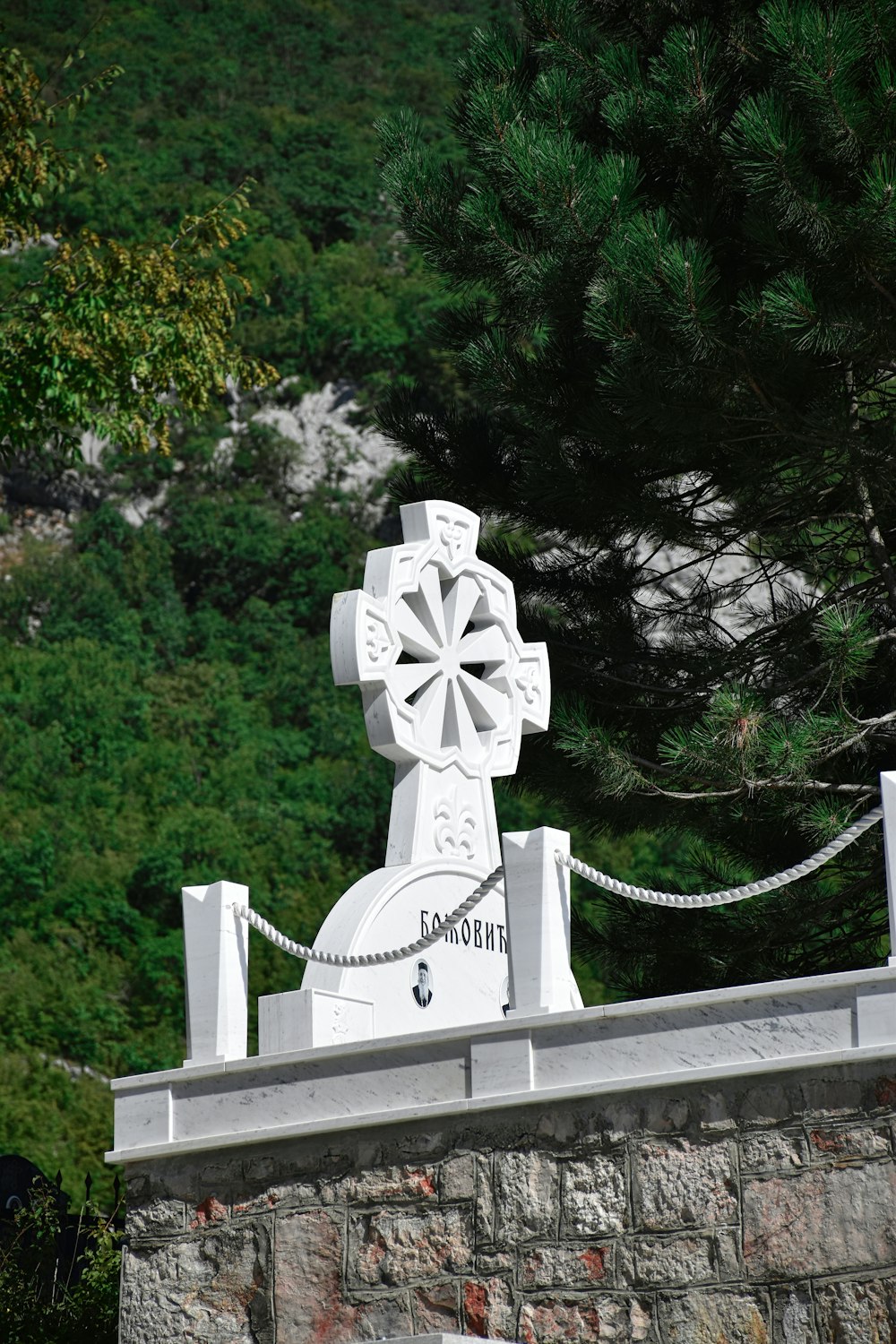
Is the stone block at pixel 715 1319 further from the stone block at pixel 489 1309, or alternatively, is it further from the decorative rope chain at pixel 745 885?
the decorative rope chain at pixel 745 885

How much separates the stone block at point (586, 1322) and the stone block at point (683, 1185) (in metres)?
0.23

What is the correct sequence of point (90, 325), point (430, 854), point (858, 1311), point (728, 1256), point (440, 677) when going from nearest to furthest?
1. point (858, 1311)
2. point (728, 1256)
3. point (430, 854)
4. point (440, 677)
5. point (90, 325)

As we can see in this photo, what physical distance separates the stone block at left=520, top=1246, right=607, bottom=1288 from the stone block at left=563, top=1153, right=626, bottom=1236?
50 mm

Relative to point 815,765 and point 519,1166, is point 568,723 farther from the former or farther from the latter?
point 519,1166

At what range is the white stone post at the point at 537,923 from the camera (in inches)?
207

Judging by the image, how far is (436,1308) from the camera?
5.20 metres

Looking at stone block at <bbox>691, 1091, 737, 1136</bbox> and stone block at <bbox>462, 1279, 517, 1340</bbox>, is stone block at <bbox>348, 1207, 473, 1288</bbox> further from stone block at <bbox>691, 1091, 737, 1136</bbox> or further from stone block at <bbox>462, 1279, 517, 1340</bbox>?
stone block at <bbox>691, 1091, 737, 1136</bbox>

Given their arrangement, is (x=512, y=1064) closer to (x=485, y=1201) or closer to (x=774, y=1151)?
(x=485, y=1201)

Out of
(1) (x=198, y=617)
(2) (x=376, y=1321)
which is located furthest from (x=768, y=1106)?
(1) (x=198, y=617)

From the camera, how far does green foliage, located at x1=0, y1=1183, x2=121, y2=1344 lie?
710 cm

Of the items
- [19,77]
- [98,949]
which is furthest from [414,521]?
[98,949]

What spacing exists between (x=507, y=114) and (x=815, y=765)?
314cm

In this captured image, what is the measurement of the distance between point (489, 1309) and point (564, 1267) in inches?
10.4

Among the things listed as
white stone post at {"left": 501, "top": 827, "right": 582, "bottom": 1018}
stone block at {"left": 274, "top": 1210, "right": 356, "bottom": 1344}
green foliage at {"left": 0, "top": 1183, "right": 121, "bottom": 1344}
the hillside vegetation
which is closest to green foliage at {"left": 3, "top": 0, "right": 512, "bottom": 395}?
the hillside vegetation
